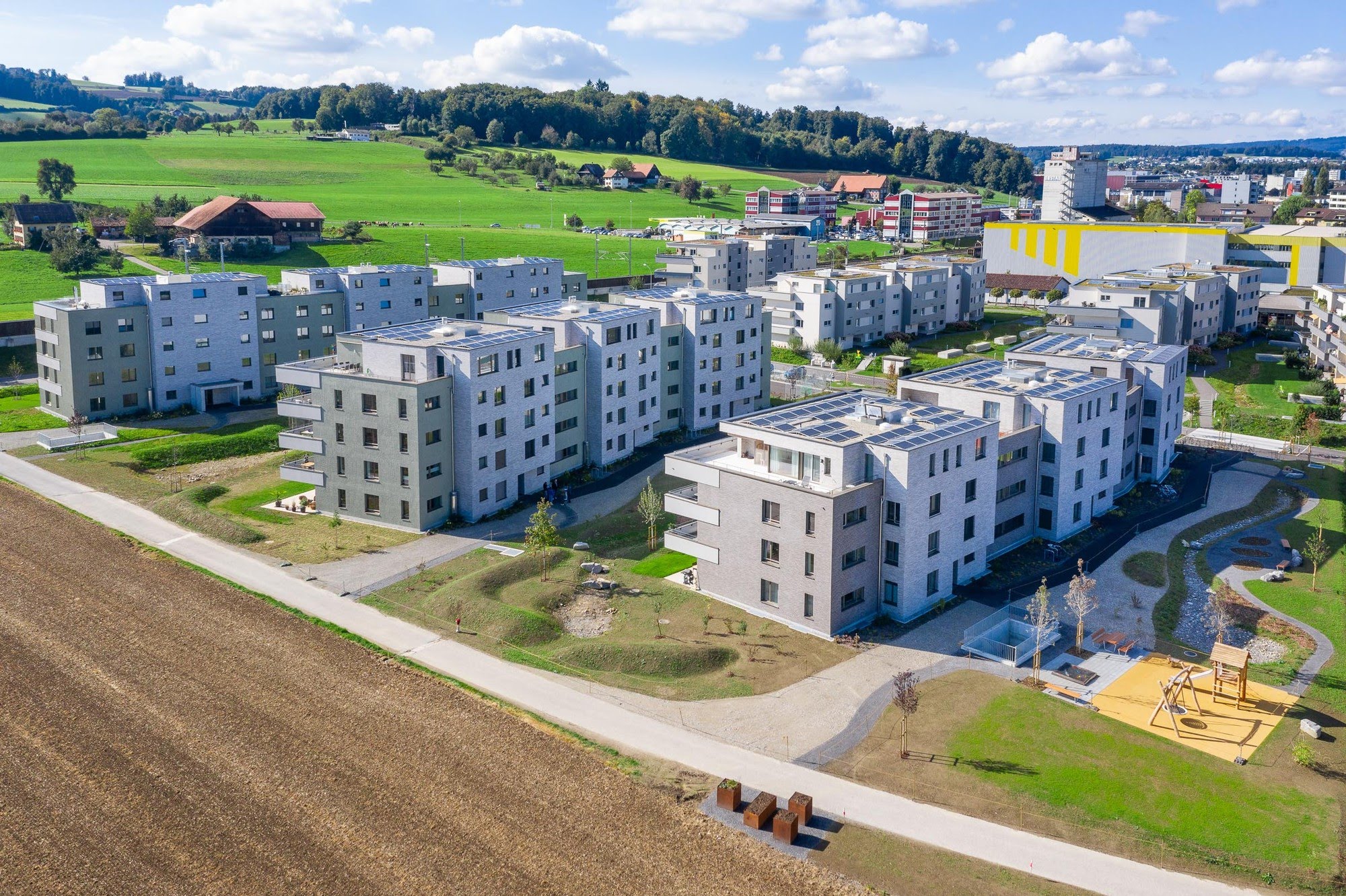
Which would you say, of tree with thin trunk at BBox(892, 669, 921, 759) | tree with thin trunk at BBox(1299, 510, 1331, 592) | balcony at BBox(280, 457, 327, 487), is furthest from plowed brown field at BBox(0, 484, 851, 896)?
tree with thin trunk at BBox(1299, 510, 1331, 592)

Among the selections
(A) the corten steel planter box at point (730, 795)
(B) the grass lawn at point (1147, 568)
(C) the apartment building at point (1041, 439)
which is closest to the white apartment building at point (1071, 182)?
(C) the apartment building at point (1041, 439)

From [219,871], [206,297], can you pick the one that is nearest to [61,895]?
[219,871]

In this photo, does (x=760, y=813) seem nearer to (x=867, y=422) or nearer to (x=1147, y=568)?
(x=867, y=422)

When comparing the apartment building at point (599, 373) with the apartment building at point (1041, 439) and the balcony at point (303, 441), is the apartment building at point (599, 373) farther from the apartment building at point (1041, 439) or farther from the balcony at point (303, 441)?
the apartment building at point (1041, 439)

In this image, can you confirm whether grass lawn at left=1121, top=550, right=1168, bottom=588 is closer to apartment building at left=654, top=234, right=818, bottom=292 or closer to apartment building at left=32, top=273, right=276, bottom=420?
apartment building at left=32, top=273, right=276, bottom=420

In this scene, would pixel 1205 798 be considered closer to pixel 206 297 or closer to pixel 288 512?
pixel 288 512

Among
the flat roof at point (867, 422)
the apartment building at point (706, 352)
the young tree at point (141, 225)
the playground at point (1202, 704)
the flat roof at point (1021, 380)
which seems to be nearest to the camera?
the playground at point (1202, 704)
